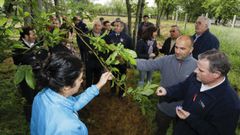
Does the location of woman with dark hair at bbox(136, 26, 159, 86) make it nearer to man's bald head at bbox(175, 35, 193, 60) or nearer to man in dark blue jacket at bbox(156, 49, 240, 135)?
man's bald head at bbox(175, 35, 193, 60)

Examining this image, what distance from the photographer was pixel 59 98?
1.85 metres

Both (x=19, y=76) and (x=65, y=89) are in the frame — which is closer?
(x=19, y=76)

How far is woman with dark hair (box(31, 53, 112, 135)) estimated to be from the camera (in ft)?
5.69

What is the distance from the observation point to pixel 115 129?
15.9ft

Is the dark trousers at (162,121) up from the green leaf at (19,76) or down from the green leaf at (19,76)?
down

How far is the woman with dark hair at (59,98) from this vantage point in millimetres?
1735

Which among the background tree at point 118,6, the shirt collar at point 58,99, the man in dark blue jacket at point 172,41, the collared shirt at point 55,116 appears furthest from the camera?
the background tree at point 118,6

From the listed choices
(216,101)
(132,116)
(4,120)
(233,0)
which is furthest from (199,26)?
(233,0)

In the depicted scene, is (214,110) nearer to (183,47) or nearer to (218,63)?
(218,63)

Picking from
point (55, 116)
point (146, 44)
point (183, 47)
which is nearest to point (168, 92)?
point (183, 47)

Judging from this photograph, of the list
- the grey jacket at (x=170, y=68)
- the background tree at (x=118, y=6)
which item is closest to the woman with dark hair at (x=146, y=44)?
the grey jacket at (x=170, y=68)

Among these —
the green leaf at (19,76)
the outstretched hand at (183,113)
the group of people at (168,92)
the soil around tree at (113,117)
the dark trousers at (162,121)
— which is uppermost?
the green leaf at (19,76)

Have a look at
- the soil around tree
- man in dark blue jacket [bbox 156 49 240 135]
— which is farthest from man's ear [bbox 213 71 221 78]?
the soil around tree

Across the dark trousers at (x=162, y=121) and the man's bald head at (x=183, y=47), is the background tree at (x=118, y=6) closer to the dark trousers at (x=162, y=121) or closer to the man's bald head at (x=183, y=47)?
the dark trousers at (x=162, y=121)
